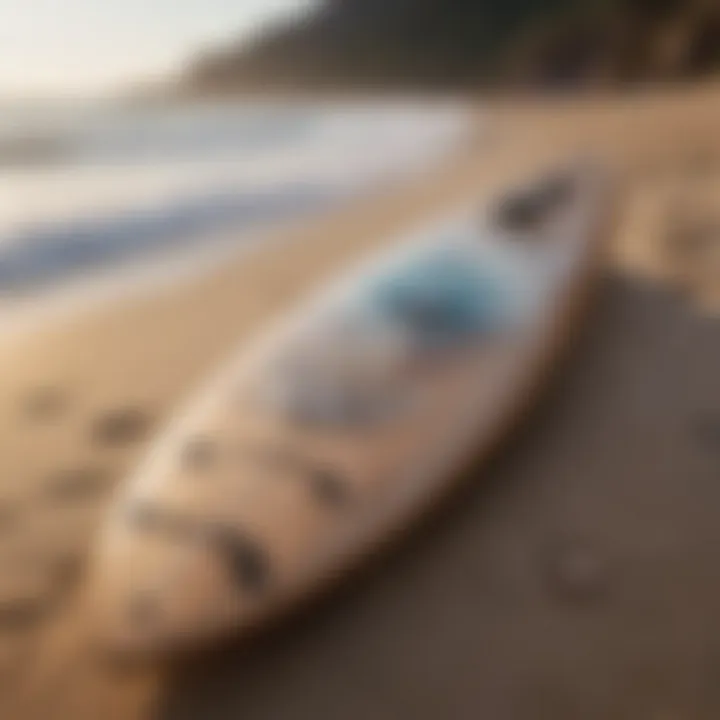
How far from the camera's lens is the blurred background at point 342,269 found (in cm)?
77

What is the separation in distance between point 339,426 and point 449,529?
13 cm

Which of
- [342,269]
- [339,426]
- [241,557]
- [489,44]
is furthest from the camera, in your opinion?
[489,44]

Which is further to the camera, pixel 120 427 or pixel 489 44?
pixel 489 44

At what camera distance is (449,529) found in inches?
34.8

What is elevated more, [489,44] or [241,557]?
[489,44]

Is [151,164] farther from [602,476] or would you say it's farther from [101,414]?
[602,476]

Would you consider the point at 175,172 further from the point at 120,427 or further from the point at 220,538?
the point at 220,538

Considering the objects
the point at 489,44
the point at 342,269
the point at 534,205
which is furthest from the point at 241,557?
the point at 489,44

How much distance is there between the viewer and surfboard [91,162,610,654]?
79cm

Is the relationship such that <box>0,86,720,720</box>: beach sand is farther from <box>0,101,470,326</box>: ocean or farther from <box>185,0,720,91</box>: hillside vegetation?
<box>185,0,720,91</box>: hillside vegetation

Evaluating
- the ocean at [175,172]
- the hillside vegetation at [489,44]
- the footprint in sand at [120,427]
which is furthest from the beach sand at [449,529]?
the hillside vegetation at [489,44]

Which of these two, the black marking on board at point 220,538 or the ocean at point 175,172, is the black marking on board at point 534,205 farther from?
the black marking on board at point 220,538

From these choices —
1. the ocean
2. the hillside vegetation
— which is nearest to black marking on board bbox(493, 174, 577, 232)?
the ocean

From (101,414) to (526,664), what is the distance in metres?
0.47
